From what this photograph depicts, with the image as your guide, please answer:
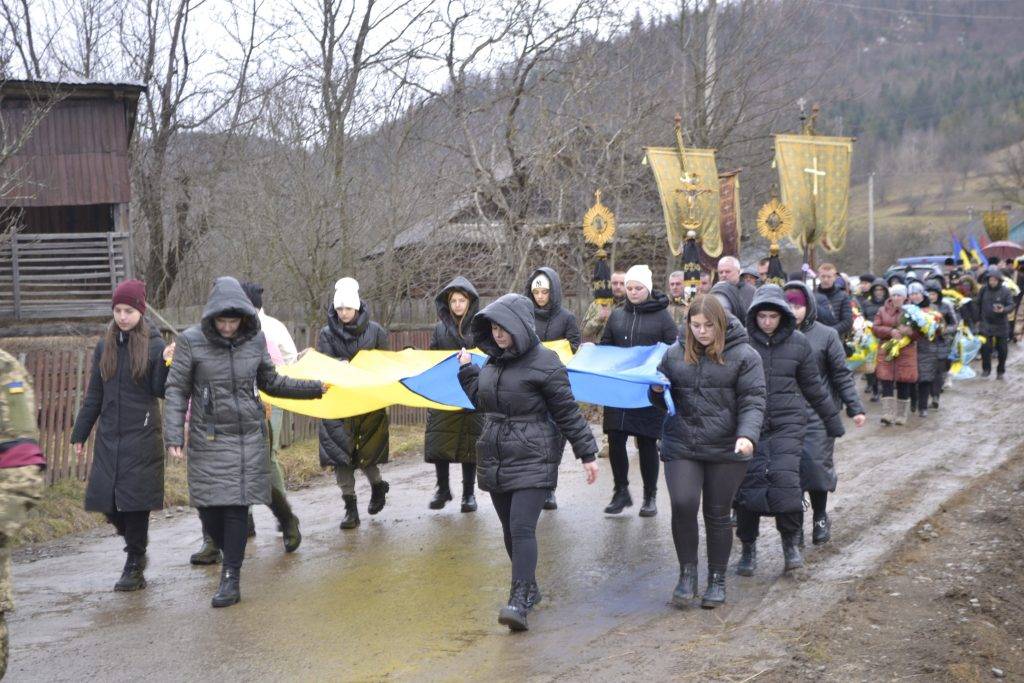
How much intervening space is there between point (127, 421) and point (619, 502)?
4056mm

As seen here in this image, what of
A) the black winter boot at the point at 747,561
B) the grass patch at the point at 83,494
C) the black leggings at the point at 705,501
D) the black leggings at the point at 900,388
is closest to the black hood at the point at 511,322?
the black leggings at the point at 705,501

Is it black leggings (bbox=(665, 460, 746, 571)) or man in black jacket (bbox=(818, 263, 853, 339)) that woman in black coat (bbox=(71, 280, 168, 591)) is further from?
man in black jacket (bbox=(818, 263, 853, 339))

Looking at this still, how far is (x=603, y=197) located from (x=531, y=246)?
4.14m

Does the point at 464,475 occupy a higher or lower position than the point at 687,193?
lower

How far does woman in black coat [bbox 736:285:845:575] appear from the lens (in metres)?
7.02

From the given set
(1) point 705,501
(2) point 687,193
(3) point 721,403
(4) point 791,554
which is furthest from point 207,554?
(2) point 687,193

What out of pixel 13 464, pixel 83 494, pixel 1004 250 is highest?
pixel 1004 250

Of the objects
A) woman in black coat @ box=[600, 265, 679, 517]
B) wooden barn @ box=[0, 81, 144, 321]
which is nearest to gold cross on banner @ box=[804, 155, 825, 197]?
woman in black coat @ box=[600, 265, 679, 517]

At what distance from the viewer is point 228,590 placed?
6734 mm

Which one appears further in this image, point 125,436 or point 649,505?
point 649,505

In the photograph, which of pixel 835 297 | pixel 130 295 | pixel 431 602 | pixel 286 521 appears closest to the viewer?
pixel 431 602

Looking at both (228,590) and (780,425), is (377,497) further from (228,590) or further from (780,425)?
(780,425)

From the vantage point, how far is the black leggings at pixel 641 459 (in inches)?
347

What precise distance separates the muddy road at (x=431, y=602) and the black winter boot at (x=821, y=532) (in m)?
0.11
